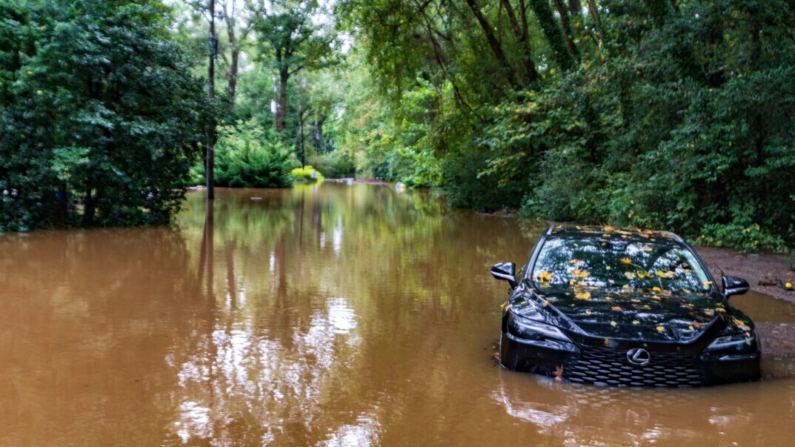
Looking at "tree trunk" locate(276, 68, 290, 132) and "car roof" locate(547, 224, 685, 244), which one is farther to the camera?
"tree trunk" locate(276, 68, 290, 132)

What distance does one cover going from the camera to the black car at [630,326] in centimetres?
538

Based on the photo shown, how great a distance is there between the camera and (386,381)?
6000mm

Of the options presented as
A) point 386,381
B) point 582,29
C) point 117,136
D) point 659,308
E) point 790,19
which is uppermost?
point 582,29

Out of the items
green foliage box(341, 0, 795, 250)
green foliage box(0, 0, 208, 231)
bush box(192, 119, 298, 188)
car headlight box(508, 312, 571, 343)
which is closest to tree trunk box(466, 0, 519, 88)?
green foliage box(341, 0, 795, 250)

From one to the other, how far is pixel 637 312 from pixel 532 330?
2.89ft

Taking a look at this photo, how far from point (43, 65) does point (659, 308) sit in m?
15.1

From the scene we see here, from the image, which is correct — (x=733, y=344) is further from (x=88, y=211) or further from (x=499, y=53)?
(x=499, y=53)

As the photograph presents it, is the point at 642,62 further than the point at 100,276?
Yes

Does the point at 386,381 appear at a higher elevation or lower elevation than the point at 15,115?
lower

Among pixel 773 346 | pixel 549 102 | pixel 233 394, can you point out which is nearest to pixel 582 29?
pixel 549 102

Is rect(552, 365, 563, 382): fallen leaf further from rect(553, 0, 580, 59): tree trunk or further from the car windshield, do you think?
rect(553, 0, 580, 59): tree trunk

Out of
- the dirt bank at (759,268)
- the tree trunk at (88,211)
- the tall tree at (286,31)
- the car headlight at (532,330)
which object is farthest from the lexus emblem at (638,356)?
the tall tree at (286,31)

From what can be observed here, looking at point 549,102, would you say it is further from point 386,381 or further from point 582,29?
point 386,381

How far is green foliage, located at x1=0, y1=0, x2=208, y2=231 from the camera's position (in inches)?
623
